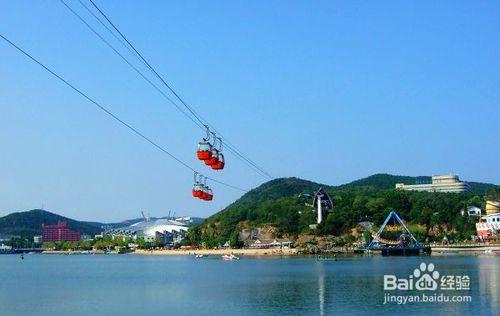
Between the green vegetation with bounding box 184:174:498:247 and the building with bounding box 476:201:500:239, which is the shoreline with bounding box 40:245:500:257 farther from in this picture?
the building with bounding box 476:201:500:239

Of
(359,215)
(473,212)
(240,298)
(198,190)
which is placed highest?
(473,212)

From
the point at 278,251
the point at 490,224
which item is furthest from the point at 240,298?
the point at 278,251

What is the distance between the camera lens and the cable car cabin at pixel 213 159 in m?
28.4

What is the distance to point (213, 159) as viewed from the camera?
2875 centimetres

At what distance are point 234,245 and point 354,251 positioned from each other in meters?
37.2

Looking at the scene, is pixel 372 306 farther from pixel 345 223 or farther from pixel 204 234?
pixel 204 234

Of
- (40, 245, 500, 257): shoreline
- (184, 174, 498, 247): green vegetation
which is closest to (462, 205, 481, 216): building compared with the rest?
(184, 174, 498, 247): green vegetation

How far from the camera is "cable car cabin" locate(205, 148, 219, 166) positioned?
28.4m

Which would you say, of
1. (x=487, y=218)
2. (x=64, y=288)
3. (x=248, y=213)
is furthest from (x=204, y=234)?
(x=64, y=288)

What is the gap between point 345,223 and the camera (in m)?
142

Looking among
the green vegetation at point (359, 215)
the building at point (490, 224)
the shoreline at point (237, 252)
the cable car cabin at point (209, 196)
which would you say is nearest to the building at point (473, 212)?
the green vegetation at point (359, 215)

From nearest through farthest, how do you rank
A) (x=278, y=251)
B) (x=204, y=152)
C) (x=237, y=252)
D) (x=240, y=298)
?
1. (x=204, y=152)
2. (x=240, y=298)
3. (x=278, y=251)
4. (x=237, y=252)

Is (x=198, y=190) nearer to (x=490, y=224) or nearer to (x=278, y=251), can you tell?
(x=490, y=224)

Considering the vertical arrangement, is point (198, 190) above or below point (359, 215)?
below
